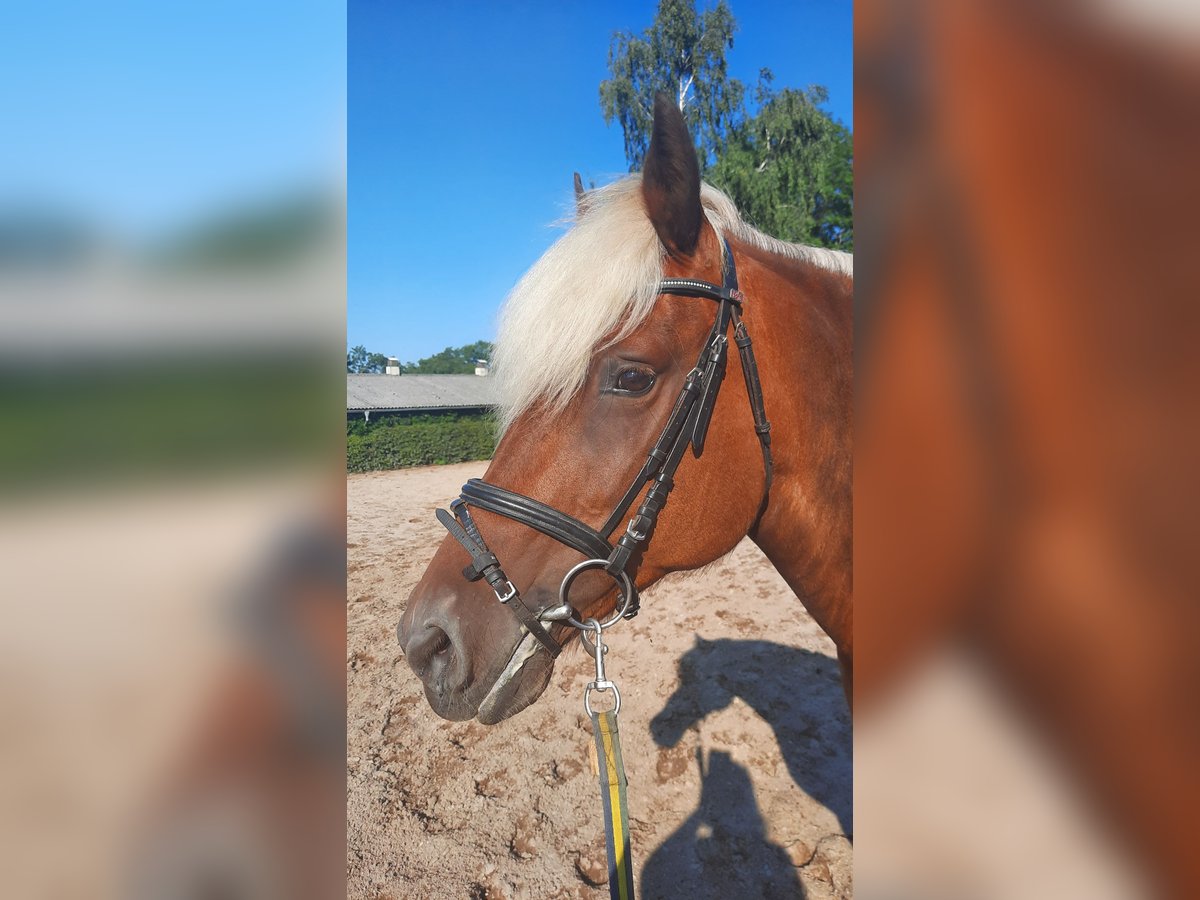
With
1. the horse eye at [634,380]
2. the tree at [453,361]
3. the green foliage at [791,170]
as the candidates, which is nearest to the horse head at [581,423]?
the horse eye at [634,380]

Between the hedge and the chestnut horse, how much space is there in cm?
1780

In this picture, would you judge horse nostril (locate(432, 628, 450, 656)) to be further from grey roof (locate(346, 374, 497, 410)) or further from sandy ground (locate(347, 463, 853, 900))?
grey roof (locate(346, 374, 497, 410))

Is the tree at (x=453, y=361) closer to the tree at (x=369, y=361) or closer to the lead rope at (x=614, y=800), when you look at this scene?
the tree at (x=369, y=361)

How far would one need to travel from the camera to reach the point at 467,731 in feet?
14.1

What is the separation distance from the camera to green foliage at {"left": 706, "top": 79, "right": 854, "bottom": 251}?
16594 millimetres

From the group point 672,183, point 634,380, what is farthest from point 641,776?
point 672,183

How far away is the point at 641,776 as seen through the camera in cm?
372
